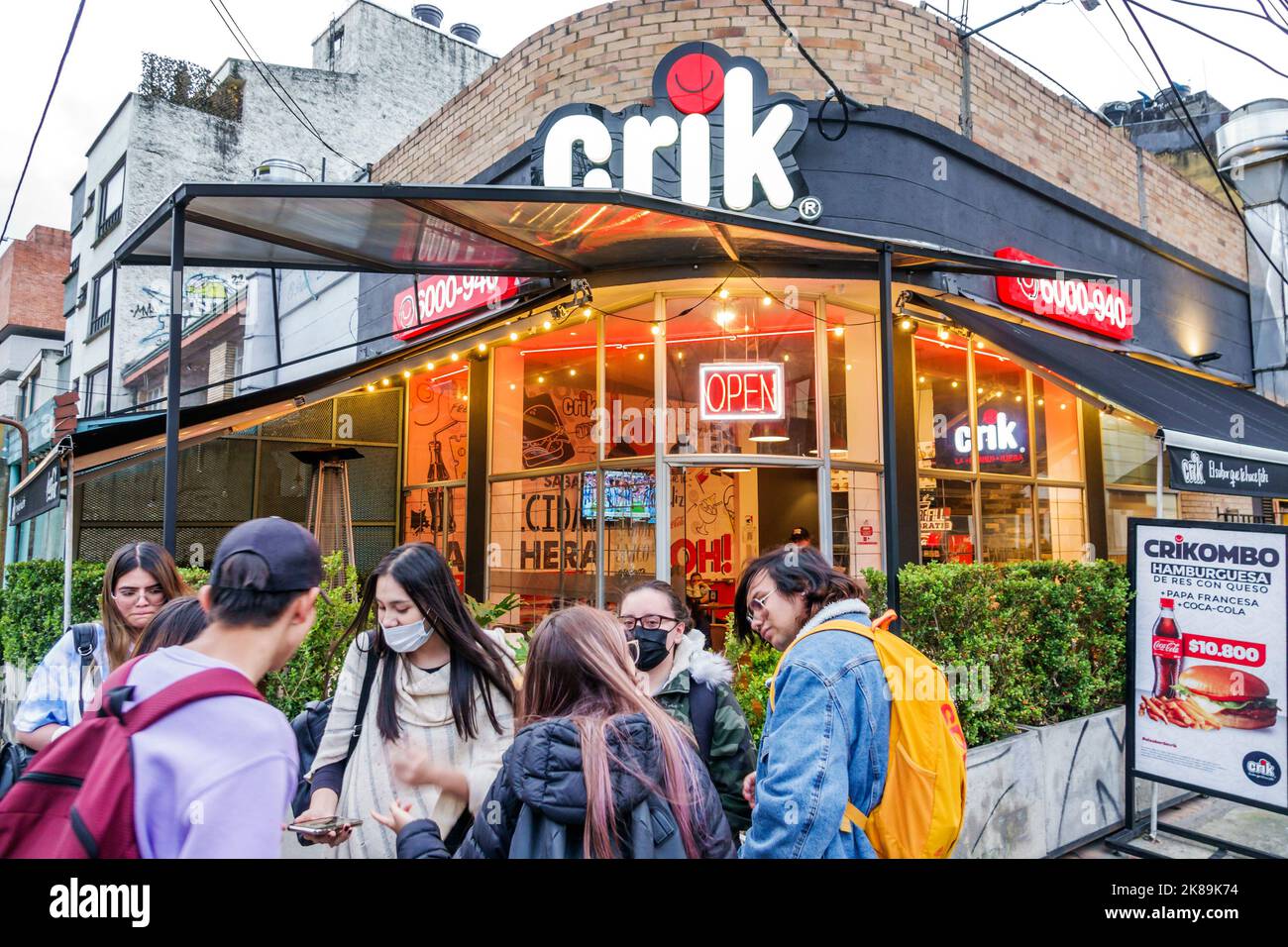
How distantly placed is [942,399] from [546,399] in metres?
4.71

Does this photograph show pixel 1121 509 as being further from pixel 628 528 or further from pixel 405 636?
pixel 405 636

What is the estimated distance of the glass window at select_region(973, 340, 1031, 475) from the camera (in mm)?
9320

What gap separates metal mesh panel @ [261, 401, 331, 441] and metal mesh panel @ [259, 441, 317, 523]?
0.54 ft

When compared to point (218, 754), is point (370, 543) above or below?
above

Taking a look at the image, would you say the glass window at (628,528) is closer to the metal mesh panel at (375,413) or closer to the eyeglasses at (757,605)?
the metal mesh panel at (375,413)

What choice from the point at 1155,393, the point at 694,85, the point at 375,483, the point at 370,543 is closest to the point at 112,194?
the point at 375,483

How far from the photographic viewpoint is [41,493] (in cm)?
598

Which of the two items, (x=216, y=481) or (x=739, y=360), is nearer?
(x=739, y=360)

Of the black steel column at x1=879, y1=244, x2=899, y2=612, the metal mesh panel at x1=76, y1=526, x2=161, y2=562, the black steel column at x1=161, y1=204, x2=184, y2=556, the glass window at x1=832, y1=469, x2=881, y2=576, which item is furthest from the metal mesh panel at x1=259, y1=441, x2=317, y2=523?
the black steel column at x1=879, y1=244, x2=899, y2=612

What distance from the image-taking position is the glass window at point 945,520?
339 inches

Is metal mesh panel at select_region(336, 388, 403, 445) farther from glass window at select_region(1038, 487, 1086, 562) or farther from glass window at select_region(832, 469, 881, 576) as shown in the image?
glass window at select_region(1038, 487, 1086, 562)

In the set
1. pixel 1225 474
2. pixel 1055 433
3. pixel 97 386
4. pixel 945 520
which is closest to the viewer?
pixel 1225 474

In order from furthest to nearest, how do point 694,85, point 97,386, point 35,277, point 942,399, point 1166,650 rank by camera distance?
point 35,277, point 97,386, point 942,399, point 694,85, point 1166,650

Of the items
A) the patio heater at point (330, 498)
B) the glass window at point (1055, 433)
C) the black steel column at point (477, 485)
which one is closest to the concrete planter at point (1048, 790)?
the glass window at point (1055, 433)
